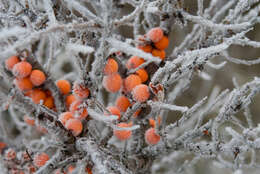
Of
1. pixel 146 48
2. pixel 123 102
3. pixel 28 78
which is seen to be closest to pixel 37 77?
pixel 28 78

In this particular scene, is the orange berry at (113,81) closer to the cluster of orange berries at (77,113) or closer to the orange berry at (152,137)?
the cluster of orange berries at (77,113)

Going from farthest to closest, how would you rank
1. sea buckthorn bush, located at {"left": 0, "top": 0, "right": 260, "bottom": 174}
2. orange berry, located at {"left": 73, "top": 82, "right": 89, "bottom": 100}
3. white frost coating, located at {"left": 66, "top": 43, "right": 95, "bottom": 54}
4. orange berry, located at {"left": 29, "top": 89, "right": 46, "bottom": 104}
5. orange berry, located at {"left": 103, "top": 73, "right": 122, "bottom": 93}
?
orange berry, located at {"left": 29, "top": 89, "right": 46, "bottom": 104}
orange berry, located at {"left": 103, "top": 73, "right": 122, "bottom": 93}
orange berry, located at {"left": 73, "top": 82, "right": 89, "bottom": 100}
sea buckthorn bush, located at {"left": 0, "top": 0, "right": 260, "bottom": 174}
white frost coating, located at {"left": 66, "top": 43, "right": 95, "bottom": 54}

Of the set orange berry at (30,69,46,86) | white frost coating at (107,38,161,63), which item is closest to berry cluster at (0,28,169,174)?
orange berry at (30,69,46,86)

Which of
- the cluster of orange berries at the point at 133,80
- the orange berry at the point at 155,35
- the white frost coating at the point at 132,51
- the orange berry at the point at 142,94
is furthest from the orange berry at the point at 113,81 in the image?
the white frost coating at the point at 132,51

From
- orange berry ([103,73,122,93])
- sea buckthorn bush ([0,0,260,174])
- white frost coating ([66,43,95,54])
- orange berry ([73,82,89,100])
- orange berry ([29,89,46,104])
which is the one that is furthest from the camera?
orange berry ([29,89,46,104])

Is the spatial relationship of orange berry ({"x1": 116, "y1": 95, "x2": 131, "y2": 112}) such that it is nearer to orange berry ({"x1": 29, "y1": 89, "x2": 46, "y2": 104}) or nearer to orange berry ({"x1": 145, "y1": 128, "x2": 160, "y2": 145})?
orange berry ({"x1": 145, "y1": 128, "x2": 160, "y2": 145})

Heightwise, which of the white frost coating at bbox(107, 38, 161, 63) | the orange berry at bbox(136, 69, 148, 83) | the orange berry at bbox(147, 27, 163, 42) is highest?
the white frost coating at bbox(107, 38, 161, 63)

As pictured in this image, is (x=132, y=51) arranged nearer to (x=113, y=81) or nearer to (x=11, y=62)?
(x=113, y=81)
